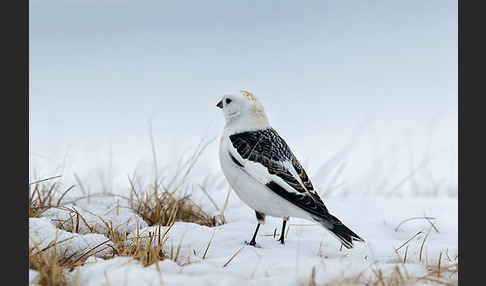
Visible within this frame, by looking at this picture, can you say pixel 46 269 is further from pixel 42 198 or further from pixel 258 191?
pixel 42 198

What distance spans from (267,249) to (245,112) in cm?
112

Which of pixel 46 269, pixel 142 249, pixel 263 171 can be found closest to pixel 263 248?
pixel 263 171

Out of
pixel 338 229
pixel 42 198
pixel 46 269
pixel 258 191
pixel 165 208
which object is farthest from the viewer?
pixel 42 198

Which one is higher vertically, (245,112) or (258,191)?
(245,112)

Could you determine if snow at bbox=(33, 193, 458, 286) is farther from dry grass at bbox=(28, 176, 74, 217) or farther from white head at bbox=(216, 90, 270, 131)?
white head at bbox=(216, 90, 270, 131)

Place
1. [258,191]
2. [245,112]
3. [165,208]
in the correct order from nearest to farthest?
[258,191], [245,112], [165,208]

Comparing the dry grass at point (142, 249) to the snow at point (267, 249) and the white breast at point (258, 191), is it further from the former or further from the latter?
the white breast at point (258, 191)

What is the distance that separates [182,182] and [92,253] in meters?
1.65

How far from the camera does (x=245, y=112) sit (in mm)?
3775

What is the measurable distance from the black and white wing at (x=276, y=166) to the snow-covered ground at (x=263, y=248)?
1.09ft

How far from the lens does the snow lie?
2512 millimetres

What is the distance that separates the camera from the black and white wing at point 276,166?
3.30m

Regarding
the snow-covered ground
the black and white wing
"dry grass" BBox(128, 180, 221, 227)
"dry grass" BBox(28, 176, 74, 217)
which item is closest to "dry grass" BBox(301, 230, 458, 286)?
the snow-covered ground

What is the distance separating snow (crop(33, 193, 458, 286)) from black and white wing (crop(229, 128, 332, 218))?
36 cm
